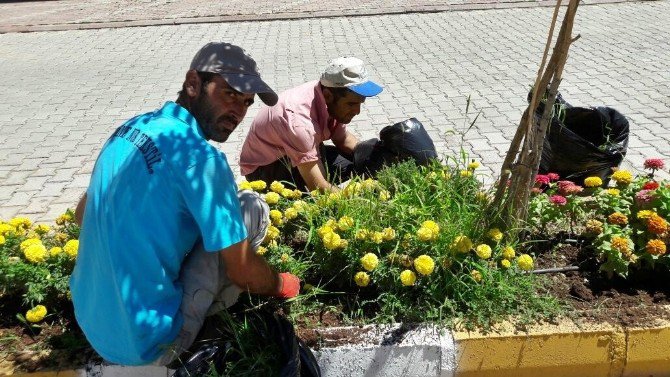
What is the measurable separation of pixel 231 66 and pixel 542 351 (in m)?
1.77

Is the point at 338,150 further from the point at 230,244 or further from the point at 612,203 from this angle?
the point at 230,244

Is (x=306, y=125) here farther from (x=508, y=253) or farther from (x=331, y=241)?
(x=508, y=253)

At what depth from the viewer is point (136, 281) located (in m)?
2.21

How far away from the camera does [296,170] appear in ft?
13.0

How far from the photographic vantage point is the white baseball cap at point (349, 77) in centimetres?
370

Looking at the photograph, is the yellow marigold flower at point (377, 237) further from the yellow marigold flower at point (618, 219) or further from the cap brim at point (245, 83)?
the yellow marigold flower at point (618, 219)

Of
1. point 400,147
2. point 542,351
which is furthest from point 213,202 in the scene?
point 400,147

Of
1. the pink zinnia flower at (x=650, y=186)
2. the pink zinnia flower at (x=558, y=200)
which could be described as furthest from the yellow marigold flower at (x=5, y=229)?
the pink zinnia flower at (x=650, y=186)

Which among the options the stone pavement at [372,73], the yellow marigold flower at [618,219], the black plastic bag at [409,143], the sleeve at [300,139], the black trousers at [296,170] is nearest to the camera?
the yellow marigold flower at [618,219]

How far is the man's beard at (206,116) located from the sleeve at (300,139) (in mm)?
1269

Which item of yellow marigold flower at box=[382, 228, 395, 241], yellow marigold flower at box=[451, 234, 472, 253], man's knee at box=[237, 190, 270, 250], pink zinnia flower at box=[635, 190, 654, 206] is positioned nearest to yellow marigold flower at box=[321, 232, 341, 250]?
yellow marigold flower at box=[382, 228, 395, 241]

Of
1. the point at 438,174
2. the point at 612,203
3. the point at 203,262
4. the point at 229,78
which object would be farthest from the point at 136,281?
the point at 612,203

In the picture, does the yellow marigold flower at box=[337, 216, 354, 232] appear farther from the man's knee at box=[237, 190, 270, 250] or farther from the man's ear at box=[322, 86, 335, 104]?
the man's ear at box=[322, 86, 335, 104]

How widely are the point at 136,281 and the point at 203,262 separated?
0.98ft
